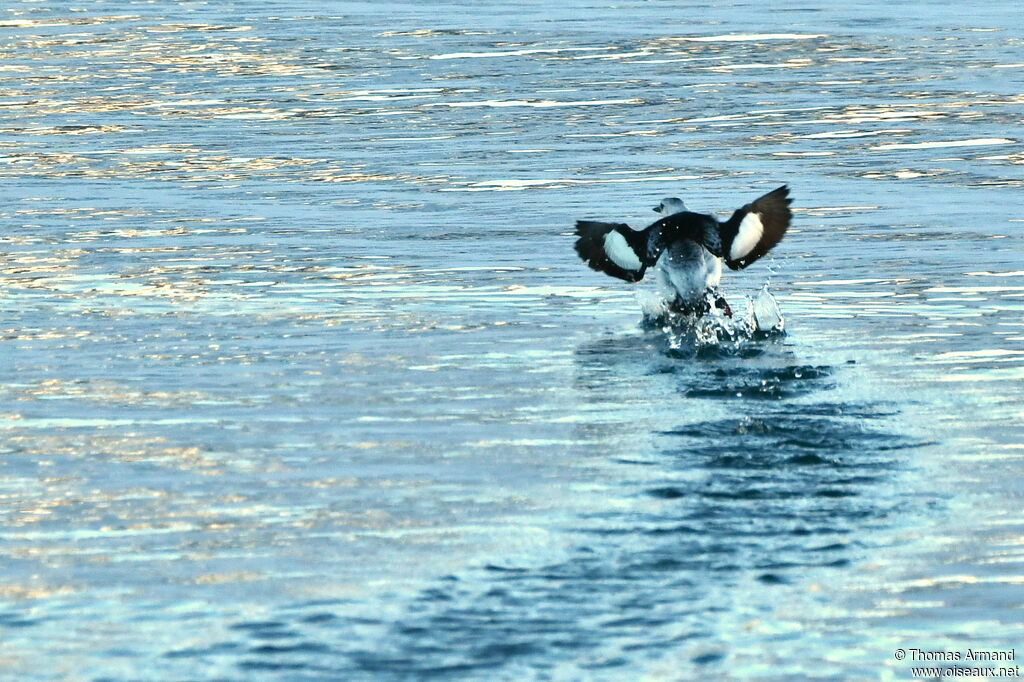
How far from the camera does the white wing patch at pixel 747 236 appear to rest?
16.0 meters

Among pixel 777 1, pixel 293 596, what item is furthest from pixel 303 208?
pixel 777 1

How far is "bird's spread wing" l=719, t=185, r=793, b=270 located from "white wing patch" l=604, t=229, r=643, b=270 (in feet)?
2.40

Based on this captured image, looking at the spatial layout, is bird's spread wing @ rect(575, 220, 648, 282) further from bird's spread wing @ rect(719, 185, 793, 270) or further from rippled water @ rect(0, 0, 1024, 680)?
bird's spread wing @ rect(719, 185, 793, 270)

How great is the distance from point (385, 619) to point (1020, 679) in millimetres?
2508

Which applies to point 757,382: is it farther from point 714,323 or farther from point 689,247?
point 689,247

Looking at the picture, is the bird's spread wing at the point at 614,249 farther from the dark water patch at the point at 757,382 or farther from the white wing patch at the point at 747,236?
the dark water patch at the point at 757,382

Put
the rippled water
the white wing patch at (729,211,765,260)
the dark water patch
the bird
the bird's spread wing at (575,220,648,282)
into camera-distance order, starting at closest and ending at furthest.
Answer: the rippled water, the dark water patch, the bird, the white wing patch at (729,211,765,260), the bird's spread wing at (575,220,648,282)

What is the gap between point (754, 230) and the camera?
633 inches

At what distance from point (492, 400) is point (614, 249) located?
3.85 m

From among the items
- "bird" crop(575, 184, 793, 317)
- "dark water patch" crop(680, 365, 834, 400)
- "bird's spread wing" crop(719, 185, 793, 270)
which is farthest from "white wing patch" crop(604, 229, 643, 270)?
"dark water patch" crop(680, 365, 834, 400)

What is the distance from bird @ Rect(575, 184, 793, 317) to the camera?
1555 centimetres

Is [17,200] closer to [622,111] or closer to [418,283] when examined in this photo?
[418,283]

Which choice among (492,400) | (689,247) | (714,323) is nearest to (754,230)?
(689,247)

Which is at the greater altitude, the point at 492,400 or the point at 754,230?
the point at 754,230
